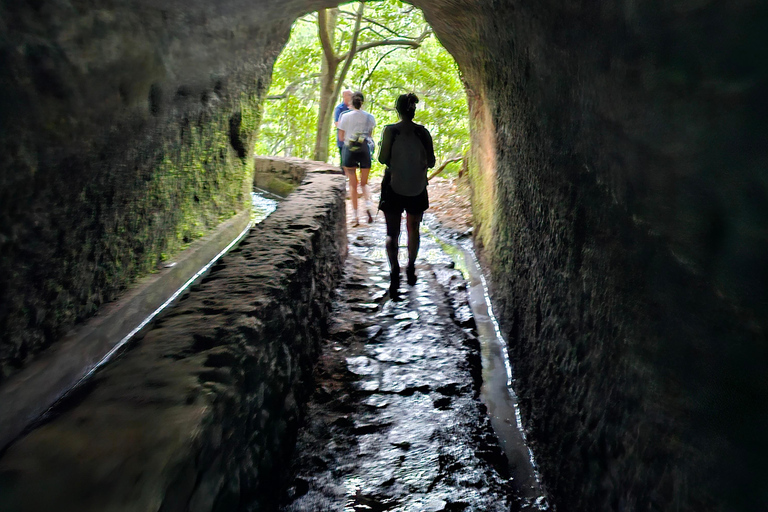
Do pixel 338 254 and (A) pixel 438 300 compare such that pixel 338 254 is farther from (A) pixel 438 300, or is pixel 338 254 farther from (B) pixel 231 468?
(B) pixel 231 468

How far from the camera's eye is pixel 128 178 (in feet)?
12.5

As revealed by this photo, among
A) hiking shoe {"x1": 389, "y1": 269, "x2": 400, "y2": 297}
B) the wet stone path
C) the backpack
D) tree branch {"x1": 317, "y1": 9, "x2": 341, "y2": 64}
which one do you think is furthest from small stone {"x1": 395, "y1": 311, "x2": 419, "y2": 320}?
tree branch {"x1": 317, "y1": 9, "x2": 341, "y2": 64}

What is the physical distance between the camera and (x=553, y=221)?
291 centimetres

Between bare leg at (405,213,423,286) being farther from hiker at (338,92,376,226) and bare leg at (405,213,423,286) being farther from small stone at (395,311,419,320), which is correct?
hiker at (338,92,376,226)

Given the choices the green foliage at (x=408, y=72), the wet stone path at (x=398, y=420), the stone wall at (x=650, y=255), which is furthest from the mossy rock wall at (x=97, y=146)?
the green foliage at (x=408, y=72)

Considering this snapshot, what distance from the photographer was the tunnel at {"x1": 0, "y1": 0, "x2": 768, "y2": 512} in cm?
127

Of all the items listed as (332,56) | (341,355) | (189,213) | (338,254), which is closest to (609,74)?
(341,355)

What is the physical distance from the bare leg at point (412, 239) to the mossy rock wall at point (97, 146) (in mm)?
2028

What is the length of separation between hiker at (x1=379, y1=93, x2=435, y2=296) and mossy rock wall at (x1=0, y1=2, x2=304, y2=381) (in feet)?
5.82

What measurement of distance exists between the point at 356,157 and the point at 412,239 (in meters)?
2.54

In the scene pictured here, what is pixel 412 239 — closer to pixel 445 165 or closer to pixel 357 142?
pixel 357 142

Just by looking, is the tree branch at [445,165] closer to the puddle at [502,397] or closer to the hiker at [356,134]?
the hiker at [356,134]

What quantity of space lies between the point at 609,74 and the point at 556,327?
127 centimetres

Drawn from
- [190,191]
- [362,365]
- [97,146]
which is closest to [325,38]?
[190,191]
